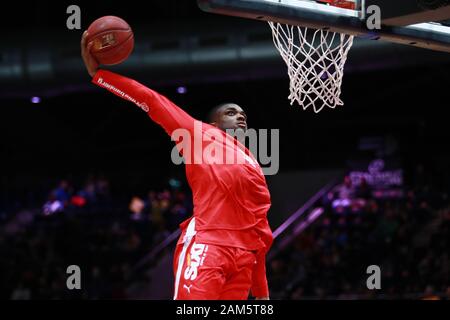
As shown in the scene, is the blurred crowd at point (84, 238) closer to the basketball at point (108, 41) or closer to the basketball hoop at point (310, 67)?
the basketball hoop at point (310, 67)

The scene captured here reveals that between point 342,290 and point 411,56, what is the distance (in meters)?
3.64

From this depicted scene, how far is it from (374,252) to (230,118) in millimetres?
8805

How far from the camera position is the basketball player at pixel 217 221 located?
4523mm

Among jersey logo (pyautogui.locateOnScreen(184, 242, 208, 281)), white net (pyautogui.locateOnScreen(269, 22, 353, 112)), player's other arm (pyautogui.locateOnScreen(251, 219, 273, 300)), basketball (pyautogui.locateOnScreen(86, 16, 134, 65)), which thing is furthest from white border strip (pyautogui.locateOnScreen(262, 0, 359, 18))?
jersey logo (pyautogui.locateOnScreen(184, 242, 208, 281))

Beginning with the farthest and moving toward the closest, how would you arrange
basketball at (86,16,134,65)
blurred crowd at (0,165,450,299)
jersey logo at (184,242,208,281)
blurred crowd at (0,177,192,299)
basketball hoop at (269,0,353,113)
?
blurred crowd at (0,177,192,299) < blurred crowd at (0,165,450,299) < basketball hoop at (269,0,353,113) < basketball at (86,16,134,65) < jersey logo at (184,242,208,281)

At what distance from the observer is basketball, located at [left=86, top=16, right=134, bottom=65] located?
15.8 ft

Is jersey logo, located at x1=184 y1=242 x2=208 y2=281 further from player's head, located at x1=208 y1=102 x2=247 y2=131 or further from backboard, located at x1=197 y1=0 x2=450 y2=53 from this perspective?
backboard, located at x1=197 y1=0 x2=450 y2=53

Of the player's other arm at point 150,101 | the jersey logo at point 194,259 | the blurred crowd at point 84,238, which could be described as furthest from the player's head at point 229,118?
the blurred crowd at point 84,238

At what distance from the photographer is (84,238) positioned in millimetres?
15109

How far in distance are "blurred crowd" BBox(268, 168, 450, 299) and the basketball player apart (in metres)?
6.74

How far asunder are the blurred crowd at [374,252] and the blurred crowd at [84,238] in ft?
9.00

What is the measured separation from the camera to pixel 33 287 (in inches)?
548
